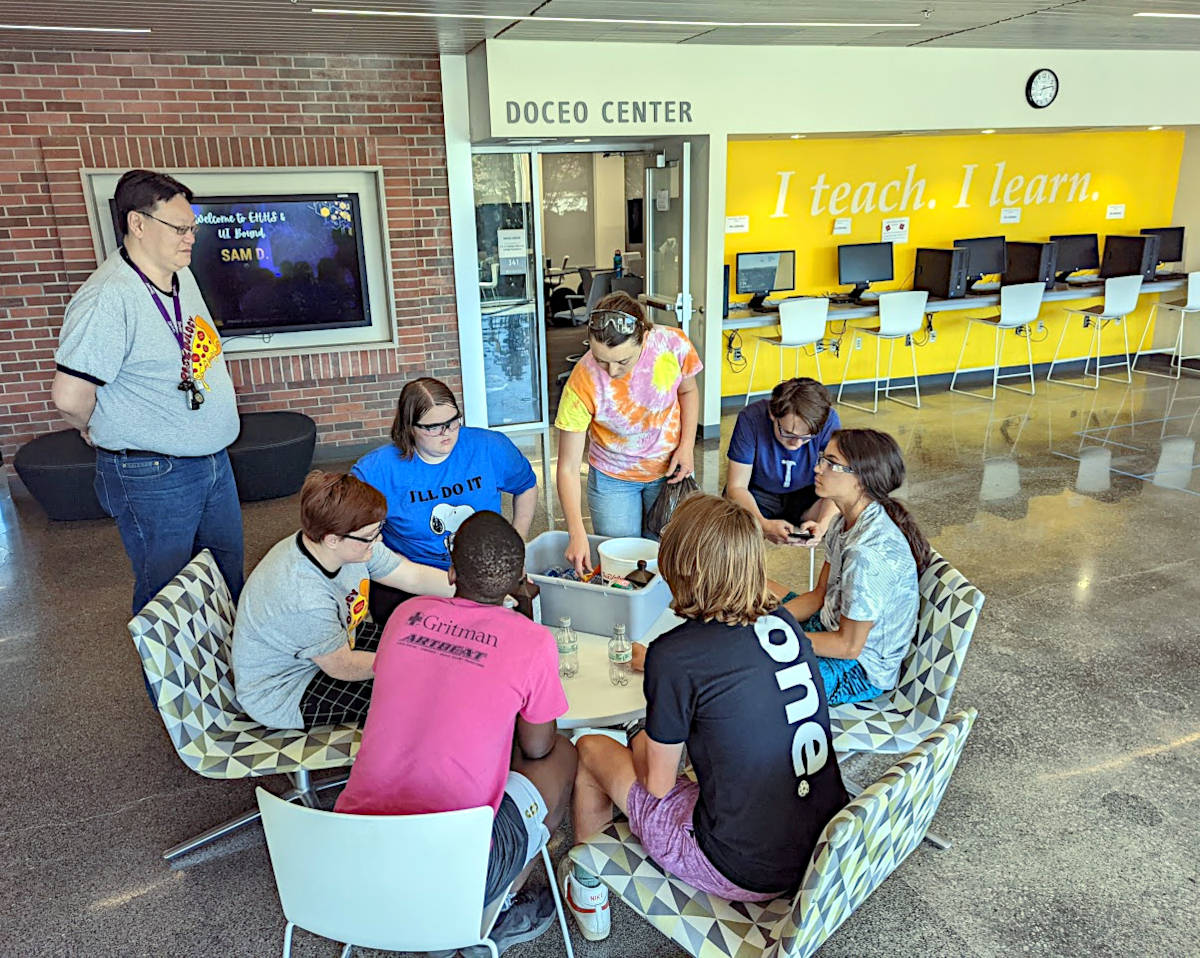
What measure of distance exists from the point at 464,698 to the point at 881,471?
1374 millimetres

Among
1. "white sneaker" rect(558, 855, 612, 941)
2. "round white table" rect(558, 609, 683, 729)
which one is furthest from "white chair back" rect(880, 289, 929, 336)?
"white sneaker" rect(558, 855, 612, 941)

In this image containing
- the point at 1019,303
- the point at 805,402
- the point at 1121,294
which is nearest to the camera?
the point at 805,402

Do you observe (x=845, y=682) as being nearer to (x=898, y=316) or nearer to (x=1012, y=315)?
(x=898, y=316)

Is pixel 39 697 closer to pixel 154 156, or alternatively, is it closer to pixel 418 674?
pixel 418 674

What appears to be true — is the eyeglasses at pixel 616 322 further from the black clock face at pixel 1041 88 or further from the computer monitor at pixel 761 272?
the black clock face at pixel 1041 88

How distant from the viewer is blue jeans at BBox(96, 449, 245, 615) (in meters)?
2.81

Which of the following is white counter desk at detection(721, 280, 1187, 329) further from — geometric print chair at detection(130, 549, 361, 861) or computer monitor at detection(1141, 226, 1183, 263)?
geometric print chair at detection(130, 549, 361, 861)

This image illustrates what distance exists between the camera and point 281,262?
6004 mm

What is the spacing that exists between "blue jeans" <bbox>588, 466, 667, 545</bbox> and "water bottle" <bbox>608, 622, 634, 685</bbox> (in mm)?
1000

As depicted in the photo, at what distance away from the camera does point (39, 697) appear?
3.51 metres

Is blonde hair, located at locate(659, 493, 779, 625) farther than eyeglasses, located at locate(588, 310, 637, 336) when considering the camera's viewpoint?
No

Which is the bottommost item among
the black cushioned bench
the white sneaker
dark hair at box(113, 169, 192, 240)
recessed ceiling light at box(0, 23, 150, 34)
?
the white sneaker

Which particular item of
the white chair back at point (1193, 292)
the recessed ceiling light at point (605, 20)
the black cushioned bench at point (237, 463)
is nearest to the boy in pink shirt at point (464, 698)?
the recessed ceiling light at point (605, 20)

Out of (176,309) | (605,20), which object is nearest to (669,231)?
(605,20)
